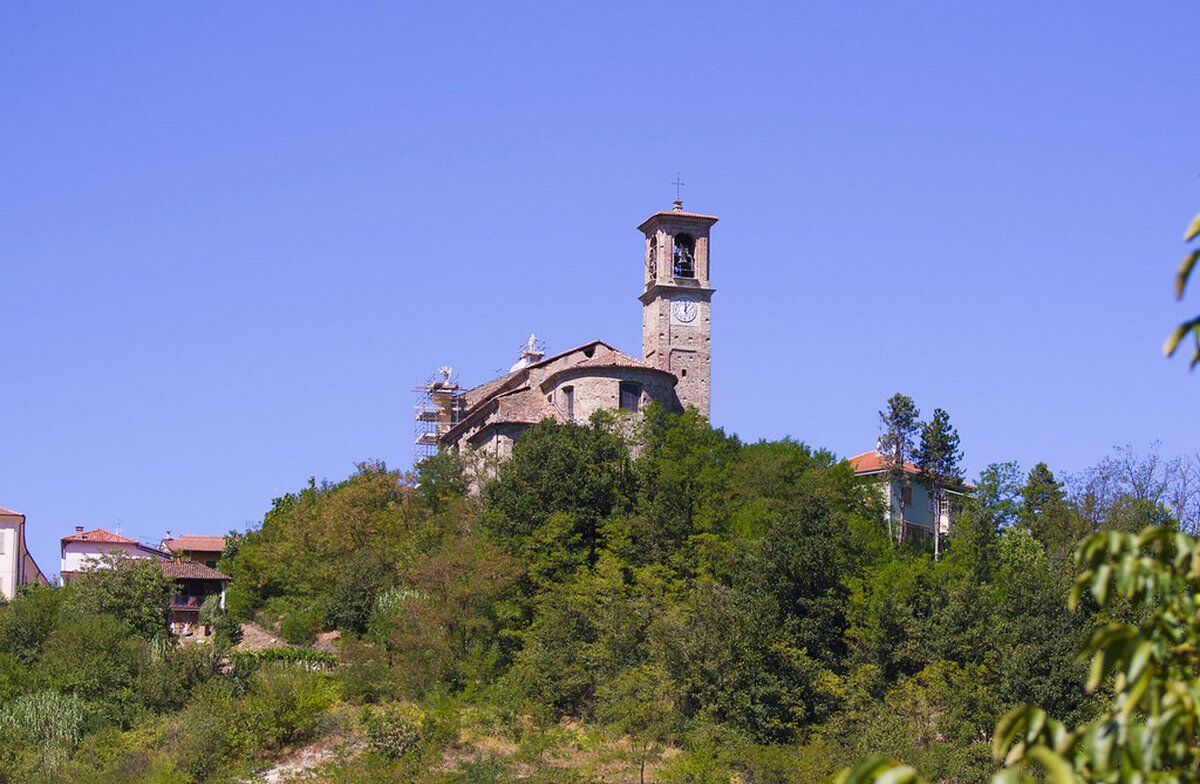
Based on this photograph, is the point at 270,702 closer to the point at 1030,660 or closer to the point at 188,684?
the point at 188,684

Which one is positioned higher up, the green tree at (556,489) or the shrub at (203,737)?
the green tree at (556,489)

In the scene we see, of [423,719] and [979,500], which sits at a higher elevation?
[979,500]

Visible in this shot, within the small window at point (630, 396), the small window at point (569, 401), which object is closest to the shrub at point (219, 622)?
the small window at point (569, 401)

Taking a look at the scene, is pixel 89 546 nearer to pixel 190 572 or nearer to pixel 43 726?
pixel 190 572

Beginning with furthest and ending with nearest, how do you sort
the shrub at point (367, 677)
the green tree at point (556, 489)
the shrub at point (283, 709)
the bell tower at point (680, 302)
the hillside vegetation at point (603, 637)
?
the bell tower at point (680, 302) < the green tree at point (556, 489) < the shrub at point (367, 677) < the shrub at point (283, 709) < the hillside vegetation at point (603, 637)

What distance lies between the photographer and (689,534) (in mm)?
55062

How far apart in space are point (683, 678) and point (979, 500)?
2106 centimetres

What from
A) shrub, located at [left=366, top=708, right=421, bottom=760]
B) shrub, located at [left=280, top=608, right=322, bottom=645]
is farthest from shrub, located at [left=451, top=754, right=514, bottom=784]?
shrub, located at [left=280, top=608, right=322, bottom=645]

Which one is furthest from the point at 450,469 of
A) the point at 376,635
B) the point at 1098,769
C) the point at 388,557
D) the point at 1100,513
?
the point at 1098,769

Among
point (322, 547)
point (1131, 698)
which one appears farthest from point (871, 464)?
point (1131, 698)

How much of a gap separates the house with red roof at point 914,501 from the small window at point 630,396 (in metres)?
8.77

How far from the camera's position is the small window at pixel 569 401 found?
64912 mm

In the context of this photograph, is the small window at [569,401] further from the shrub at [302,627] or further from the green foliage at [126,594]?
the green foliage at [126,594]

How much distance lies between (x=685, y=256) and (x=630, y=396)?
976 cm
